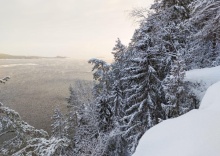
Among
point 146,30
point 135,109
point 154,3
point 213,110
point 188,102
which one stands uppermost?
point 154,3

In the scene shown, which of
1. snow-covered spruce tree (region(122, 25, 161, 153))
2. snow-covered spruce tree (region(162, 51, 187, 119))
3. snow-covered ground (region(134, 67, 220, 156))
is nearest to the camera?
snow-covered ground (region(134, 67, 220, 156))

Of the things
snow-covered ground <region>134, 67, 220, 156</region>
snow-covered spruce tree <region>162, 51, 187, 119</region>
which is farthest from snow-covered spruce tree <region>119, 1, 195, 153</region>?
snow-covered ground <region>134, 67, 220, 156</region>

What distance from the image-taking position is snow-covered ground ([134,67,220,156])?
3971mm

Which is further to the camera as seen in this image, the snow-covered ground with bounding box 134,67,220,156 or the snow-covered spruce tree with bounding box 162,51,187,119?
the snow-covered spruce tree with bounding box 162,51,187,119

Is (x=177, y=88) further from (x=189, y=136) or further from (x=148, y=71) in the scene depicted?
(x=189, y=136)

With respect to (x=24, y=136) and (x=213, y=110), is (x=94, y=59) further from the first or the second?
(x=213, y=110)

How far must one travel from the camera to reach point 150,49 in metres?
15.1

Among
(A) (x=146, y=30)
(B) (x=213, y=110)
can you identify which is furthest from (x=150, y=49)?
(B) (x=213, y=110)

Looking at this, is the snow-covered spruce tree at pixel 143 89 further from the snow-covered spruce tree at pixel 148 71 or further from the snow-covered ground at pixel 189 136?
the snow-covered ground at pixel 189 136

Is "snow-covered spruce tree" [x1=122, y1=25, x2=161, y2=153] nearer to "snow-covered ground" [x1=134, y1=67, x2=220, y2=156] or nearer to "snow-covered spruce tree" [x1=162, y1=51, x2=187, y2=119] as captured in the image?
"snow-covered spruce tree" [x1=162, y1=51, x2=187, y2=119]

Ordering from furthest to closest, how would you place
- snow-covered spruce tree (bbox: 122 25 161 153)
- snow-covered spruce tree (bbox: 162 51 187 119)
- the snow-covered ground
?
snow-covered spruce tree (bbox: 122 25 161 153), snow-covered spruce tree (bbox: 162 51 187 119), the snow-covered ground

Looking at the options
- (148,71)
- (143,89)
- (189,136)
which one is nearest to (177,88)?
(148,71)

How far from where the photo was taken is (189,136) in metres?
4.43

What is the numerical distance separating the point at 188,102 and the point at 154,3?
9.57 meters
